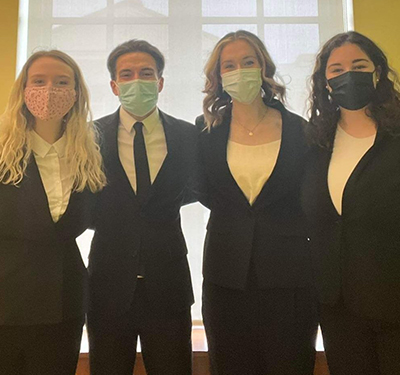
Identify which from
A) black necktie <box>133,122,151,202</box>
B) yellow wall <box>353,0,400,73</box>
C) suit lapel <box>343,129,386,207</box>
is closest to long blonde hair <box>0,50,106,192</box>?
black necktie <box>133,122,151,202</box>

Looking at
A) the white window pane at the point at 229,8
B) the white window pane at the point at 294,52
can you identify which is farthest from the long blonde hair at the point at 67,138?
the white window pane at the point at 294,52

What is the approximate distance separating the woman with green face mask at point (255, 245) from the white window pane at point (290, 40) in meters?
0.87

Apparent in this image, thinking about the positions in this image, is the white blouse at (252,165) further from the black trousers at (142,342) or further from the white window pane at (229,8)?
the white window pane at (229,8)

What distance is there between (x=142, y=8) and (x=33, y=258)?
170 centimetres

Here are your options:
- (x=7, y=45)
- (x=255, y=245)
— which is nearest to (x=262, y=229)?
(x=255, y=245)

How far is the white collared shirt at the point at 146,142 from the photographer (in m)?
1.47

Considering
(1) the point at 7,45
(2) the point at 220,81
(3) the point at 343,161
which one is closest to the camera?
(3) the point at 343,161

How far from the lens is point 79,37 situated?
231cm

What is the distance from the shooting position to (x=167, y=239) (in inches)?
56.8

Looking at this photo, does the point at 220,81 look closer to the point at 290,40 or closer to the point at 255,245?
the point at 255,245

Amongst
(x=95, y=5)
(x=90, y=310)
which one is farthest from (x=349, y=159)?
(x=95, y=5)

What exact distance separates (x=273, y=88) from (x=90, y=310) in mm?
1124

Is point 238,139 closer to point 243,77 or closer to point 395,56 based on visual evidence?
point 243,77

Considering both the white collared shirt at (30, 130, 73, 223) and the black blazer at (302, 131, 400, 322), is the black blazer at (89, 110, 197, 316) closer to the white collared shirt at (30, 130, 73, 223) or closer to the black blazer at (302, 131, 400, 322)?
the white collared shirt at (30, 130, 73, 223)
